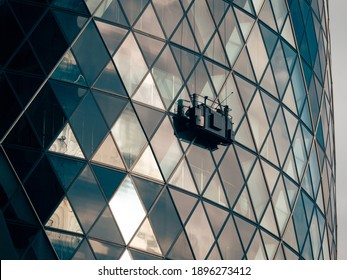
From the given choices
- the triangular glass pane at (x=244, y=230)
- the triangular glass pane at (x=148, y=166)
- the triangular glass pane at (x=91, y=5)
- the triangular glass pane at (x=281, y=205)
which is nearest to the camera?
the triangular glass pane at (x=148, y=166)

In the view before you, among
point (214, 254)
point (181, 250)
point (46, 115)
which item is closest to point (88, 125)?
point (46, 115)

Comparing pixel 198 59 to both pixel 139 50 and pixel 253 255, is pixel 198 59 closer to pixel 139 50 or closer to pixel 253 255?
pixel 139 50

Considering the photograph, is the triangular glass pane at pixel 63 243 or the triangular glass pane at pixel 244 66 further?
the triangular glass pane at pixel 244 66

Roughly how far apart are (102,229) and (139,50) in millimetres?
5544

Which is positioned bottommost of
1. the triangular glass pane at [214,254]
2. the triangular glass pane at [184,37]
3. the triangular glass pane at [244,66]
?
the triangular glass pane at [214,254]

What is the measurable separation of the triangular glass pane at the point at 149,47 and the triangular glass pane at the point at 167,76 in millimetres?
173

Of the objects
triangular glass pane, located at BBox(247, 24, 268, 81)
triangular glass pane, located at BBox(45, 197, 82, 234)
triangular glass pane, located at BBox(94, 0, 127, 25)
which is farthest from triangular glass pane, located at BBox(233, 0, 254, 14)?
triangular glass pane, located at BBox(45, 197, 82, 234)

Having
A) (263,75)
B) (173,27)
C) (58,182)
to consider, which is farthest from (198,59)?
(58,182)

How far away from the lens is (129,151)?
36.8 metres

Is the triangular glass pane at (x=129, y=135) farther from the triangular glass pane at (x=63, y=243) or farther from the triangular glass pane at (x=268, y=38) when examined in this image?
the triangular glass pane at (x=268, y=38)

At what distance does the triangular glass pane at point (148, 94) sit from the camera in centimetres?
3741

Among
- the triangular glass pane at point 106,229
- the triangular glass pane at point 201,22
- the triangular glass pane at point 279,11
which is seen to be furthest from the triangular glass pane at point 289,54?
the triangular glass pane at point 106,229

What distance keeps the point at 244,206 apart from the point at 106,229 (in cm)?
606

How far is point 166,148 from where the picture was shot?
37625 millimetres
